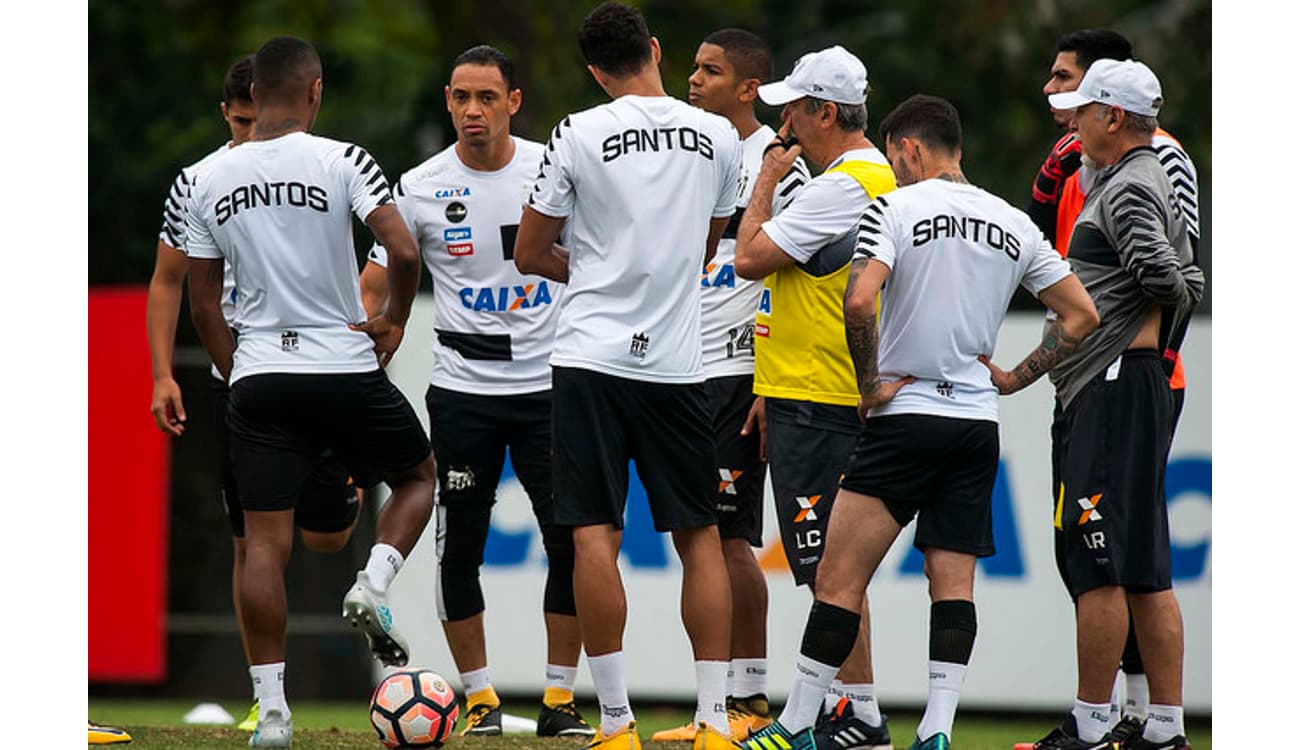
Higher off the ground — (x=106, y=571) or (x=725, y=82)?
(x=725, y=82)

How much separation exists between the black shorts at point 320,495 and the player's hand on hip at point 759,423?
6.18 feet

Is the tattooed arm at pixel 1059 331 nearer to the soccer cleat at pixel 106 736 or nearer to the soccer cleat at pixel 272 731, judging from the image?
the soccer cleat at pixel 272 731

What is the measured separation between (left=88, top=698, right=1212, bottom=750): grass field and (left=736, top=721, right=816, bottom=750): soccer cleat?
2.84ft

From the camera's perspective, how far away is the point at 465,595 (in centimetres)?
912

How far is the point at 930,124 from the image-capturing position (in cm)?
763

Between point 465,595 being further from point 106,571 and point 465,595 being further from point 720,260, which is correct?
point 106,571

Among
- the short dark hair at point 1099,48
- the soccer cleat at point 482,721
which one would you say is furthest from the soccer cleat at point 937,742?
the short dark hair at point 1099,48

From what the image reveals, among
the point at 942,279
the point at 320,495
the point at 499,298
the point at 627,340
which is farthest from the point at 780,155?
the point at 320,495

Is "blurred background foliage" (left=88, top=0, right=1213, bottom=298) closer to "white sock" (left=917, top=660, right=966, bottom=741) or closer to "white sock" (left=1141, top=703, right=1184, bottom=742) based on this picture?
"white sock" (left=1141, top=703, right=1184, bottom=742)

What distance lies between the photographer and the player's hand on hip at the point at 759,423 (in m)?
8.72

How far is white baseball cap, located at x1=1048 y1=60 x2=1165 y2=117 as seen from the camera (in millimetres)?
8133

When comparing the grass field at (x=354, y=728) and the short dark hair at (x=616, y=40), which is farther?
the grass field at (x=354, y=728)

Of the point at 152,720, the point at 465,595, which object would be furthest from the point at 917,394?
the point at 152,720

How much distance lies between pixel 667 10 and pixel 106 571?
13295mm
